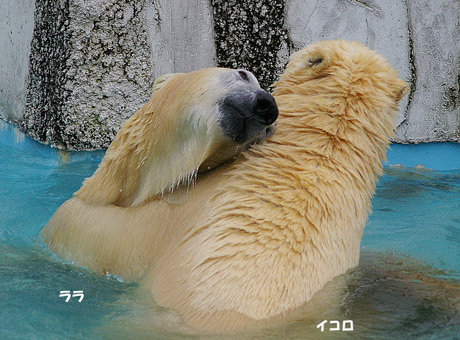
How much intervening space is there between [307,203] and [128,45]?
115 inches

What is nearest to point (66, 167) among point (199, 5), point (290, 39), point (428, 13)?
point (199, 5)

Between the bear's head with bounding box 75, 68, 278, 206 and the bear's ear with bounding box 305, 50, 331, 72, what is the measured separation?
0.77 ft

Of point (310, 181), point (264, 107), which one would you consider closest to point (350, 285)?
point (310, 181)

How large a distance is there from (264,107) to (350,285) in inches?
26.1

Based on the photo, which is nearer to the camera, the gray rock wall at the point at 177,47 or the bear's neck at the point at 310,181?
the bear's neck at the point at 310,181

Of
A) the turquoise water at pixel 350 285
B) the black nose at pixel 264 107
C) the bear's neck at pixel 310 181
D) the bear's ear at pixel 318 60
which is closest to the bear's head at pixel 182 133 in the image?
the black nose at pixel 264 107

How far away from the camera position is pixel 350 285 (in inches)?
67.1

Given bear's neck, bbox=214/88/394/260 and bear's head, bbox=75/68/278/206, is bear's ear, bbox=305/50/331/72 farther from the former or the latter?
bear's head, bbox=75/68/278/206

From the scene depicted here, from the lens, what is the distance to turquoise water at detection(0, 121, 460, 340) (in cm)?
156

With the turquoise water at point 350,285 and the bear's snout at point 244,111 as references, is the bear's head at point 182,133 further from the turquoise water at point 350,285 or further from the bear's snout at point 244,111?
the turquoise water at point 350,285

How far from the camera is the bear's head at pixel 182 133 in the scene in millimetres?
1530

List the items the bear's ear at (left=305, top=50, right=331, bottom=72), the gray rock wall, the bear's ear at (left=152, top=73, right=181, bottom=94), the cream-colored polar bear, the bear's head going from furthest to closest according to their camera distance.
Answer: the gray rock wall, the bear's ear at (left=152, top=73, right=181, bottom=94), the bear's ear at (left=305, top=50, right=331, bottom=72), the bear's head, the cream-colored polar bear

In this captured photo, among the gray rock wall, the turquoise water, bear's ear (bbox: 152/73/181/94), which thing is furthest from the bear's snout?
the gray rock wall

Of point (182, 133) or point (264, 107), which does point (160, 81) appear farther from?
point (264, 107)
